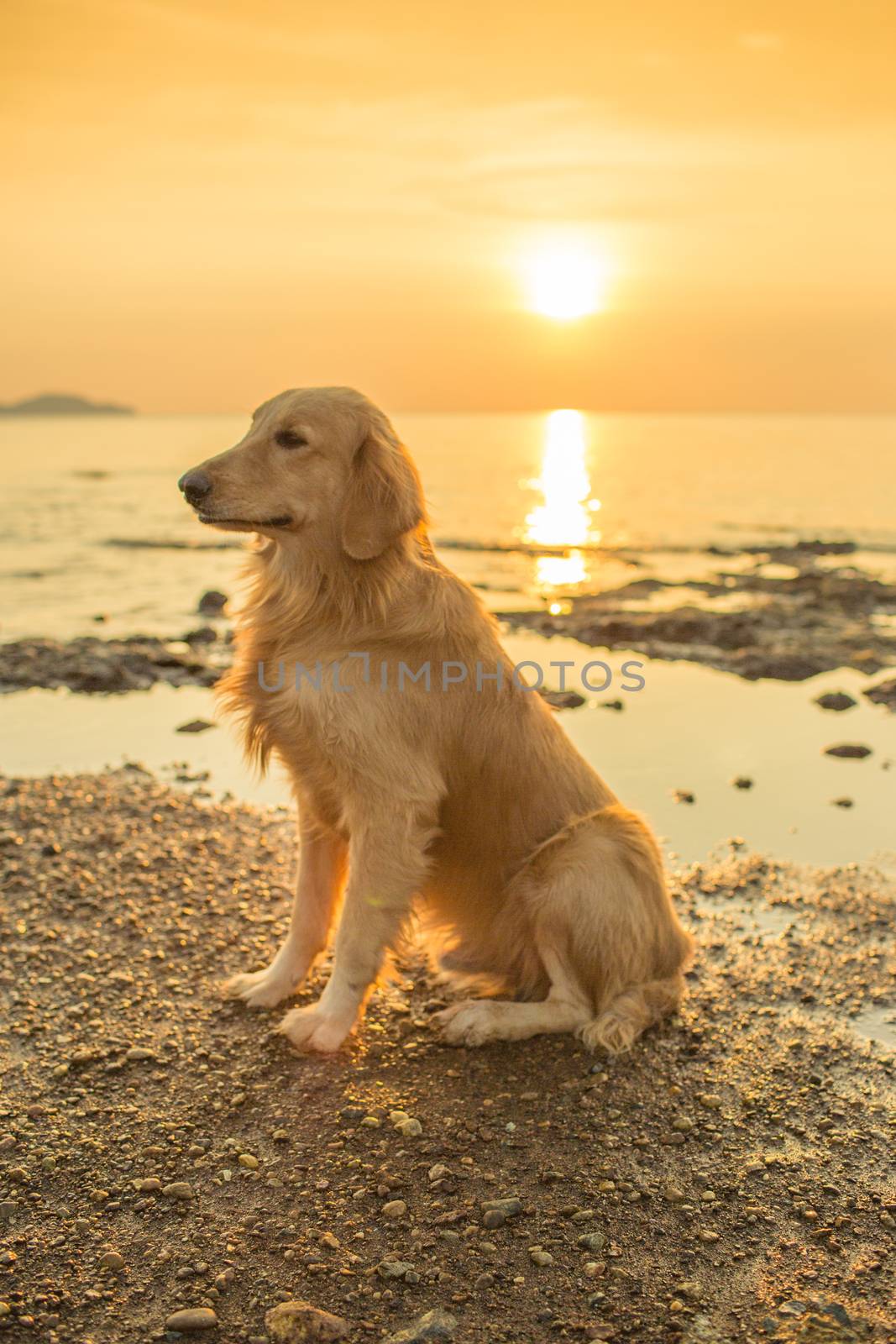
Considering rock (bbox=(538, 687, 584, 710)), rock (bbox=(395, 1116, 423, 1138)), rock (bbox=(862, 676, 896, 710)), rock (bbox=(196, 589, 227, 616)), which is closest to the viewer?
rock (bbox=(395, 1116, 423, 1138))

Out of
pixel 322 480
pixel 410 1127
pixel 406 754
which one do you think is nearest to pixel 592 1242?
pixel 410 1127

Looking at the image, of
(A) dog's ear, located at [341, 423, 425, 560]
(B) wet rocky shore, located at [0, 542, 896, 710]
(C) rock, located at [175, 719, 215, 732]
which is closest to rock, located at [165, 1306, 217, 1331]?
(A) dog's ear, located at [341, 423, 425, 560]

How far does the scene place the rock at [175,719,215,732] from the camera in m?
8.13

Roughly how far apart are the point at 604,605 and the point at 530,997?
414 inches

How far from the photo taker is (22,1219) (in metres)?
3.08

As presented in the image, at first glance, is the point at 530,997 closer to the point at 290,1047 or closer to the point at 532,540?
the point at 290,1047

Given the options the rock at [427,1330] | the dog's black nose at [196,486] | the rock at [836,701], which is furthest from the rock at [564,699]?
the rock at [427,1330]

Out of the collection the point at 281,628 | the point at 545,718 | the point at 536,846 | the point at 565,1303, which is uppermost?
the point at 281,628

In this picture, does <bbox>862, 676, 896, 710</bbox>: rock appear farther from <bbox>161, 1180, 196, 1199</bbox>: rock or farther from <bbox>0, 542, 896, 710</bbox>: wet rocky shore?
<bbox>161, 1180, 196, 1199</bbox>: rock

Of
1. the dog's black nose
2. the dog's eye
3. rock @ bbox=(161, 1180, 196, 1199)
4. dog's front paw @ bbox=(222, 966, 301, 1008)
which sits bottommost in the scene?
rock @ bbox=(161, 1180, 196, 1199)

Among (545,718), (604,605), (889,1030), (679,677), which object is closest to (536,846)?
(545,718)

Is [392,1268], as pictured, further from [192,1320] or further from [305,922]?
[305,922]

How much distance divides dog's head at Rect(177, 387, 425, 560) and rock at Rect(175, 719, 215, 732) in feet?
14.1

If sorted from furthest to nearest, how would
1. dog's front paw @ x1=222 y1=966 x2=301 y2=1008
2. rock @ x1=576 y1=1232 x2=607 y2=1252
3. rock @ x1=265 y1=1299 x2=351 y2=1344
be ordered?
dog's front paw @ x1=222 y1=966 x2=301 y2=1008 < rock @ x1=576 y1=1232 x2=607 y2=1252 < rock @ x1=265 y1=1299 x2=351 y2=1344
